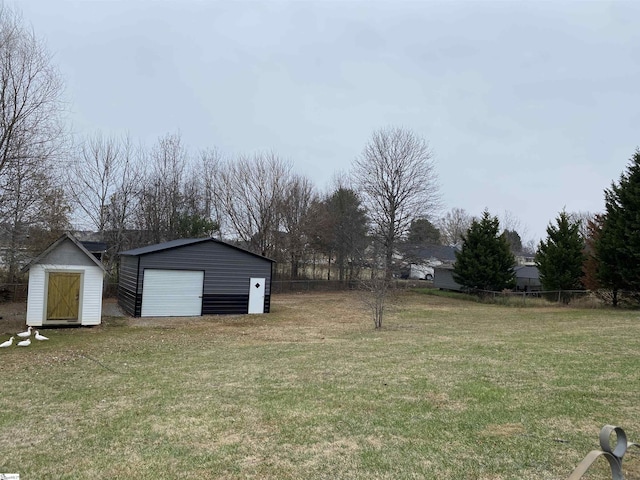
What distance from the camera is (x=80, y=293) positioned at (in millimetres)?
14656

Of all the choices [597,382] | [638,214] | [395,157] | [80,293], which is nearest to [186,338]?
[80,293]

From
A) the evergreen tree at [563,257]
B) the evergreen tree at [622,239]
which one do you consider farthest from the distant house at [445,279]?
the evergreen tree at [622,239]

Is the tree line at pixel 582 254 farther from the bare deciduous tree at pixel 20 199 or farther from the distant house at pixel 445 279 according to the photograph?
the bare deciduous tree at pixel 20 199

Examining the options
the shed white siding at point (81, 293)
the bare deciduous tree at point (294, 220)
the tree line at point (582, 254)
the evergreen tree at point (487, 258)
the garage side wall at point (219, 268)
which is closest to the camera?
the shed white siding at point (81, 293)

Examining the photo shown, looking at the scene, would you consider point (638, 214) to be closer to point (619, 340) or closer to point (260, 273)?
point (619, 340)

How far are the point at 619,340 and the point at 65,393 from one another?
466 inches

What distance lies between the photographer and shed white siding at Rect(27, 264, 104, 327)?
13961 millimetres

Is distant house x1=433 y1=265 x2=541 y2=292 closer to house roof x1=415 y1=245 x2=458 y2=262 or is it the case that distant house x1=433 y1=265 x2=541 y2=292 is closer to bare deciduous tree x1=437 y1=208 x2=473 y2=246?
house roof x1=415 y1=245 x2=458 y2=262

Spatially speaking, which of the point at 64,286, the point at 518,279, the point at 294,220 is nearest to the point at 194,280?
the point at 64,286

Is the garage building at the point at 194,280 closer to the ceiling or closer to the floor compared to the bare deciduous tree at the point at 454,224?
closer to the floor

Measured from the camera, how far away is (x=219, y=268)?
1898cm

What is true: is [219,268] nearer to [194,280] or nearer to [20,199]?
[194,280]

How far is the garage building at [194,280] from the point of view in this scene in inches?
696

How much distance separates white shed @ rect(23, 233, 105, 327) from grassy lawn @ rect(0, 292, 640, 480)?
354 centimetres
